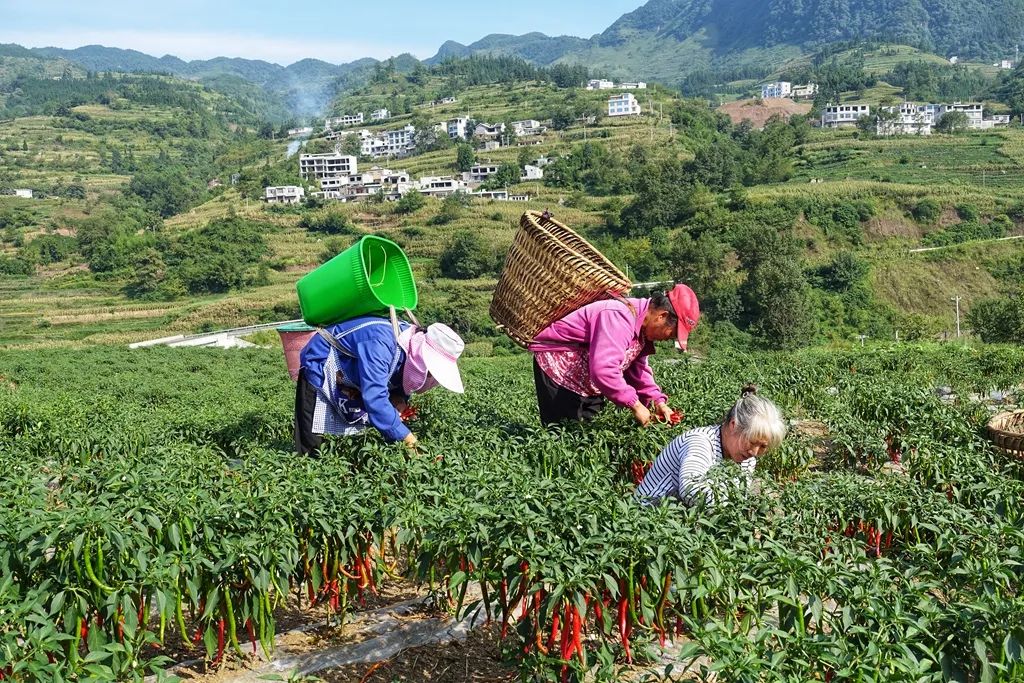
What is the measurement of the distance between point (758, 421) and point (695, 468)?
1.16 ft

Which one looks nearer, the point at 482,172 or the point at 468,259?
the point at 468,259

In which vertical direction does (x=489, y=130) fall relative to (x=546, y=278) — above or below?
above

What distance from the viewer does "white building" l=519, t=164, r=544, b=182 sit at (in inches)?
2854

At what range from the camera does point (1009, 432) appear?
5.79 metres

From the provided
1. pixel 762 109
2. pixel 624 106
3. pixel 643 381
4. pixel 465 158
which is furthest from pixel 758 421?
pixel 762 109

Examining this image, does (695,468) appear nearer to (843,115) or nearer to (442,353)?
(442,353)

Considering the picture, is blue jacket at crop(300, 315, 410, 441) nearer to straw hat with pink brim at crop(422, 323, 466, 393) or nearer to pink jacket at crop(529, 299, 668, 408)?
straw hat with pink brim at crop(422, 323, 466, 393)

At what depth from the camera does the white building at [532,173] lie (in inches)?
2854

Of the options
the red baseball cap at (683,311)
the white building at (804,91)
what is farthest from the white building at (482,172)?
the red baseball cap at (683,311)

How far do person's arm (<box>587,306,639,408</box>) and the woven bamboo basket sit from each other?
2.44 metres

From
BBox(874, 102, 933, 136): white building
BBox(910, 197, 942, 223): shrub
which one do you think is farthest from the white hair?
BBox(874, 102, 933, 136): white building

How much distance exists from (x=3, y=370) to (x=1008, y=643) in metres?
26.3

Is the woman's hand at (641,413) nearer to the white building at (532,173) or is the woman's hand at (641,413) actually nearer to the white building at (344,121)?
the white building at (532,173)

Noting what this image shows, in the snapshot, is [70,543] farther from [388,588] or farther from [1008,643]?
[1008,643]
